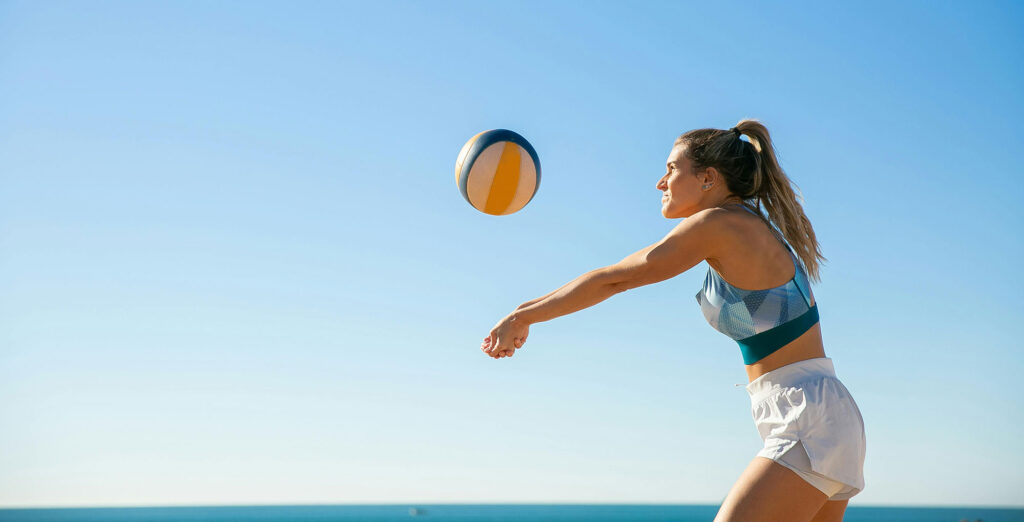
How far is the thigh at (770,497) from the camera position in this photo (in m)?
3.42

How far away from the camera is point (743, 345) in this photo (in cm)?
399

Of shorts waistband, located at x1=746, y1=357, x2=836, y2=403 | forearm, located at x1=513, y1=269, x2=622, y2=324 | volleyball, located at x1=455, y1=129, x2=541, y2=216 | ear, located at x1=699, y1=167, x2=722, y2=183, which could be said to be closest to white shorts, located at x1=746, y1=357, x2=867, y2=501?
shorts waistband, located at x1=746, y1=357, x2=836, y2=403

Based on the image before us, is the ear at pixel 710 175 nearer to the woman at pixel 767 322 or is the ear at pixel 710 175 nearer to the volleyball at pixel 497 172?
the woman at pixel 767 322

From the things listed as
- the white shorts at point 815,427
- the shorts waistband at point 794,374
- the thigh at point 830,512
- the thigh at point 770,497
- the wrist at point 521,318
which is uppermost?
the wrist at point 521,318

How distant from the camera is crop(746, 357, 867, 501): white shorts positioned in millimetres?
3547

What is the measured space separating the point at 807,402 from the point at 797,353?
0.87ft

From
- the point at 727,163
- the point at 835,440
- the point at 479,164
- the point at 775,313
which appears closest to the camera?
the point at 835,440

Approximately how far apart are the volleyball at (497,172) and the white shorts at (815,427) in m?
3.68

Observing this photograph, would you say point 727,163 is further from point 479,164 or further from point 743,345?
point 479,164

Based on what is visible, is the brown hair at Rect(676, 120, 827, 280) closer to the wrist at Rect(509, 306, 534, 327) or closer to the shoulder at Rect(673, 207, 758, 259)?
the shoulder at Rect(673, 207, 758, 259)

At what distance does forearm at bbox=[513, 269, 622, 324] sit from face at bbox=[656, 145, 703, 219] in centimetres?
80

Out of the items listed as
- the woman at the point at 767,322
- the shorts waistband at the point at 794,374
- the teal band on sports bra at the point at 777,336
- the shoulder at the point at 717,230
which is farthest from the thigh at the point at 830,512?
the shoulder at the point at 717,230

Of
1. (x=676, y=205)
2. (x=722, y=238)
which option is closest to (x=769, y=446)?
(x=722, y=238)

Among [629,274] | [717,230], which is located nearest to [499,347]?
[629,274]
